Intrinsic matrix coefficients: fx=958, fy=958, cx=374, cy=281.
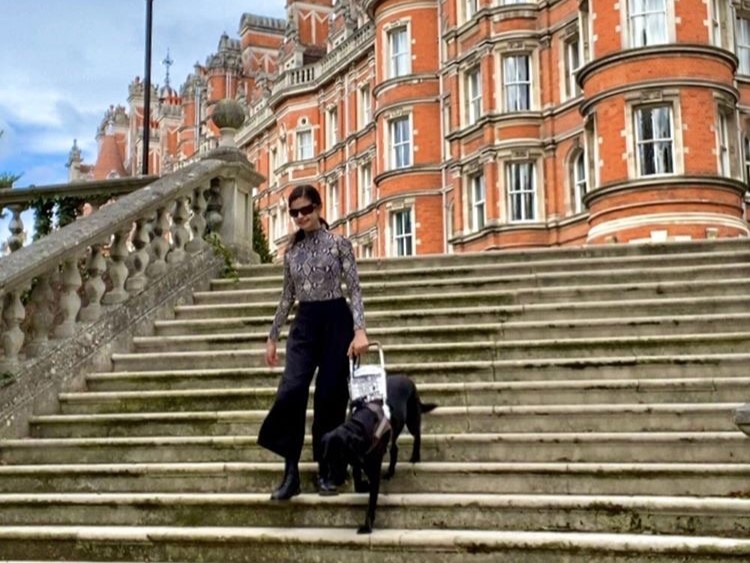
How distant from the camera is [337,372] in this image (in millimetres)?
5672

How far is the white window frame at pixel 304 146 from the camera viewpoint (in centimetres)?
4956

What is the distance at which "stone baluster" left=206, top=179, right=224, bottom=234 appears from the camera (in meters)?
10.6

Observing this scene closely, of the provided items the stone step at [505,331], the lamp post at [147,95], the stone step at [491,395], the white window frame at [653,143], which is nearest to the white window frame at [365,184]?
the white window frame at [653,143]

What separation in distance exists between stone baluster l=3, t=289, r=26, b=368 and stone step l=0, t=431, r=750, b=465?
2.05ft

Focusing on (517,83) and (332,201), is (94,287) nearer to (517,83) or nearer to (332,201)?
(517,83)

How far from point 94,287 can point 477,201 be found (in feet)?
81.8

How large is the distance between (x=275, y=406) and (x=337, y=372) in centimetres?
41

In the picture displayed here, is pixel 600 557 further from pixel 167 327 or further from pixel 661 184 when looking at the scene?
pixel 661 184

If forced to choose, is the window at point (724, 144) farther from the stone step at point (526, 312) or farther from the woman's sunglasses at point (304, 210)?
the woman's sunglasses at point (304, 210)

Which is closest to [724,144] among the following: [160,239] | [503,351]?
[160,239]

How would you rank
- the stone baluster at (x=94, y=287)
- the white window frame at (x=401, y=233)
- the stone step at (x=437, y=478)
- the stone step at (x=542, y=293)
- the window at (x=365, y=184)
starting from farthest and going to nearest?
the window at (x=365, y=184), the white window frame at (x=401, y=233), the stone step at (x=542, y=293), the stone baluster at (x=94, y=287), the stone step at (x=437, y=478)

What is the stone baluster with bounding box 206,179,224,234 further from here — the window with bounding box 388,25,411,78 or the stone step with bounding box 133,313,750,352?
the window with bounding box 388,25,411,78

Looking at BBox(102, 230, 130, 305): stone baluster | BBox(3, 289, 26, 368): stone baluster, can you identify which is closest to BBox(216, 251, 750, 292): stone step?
BBox(102, 230, 130, 305): stone baluster

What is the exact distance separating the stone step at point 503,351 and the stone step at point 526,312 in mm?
469
